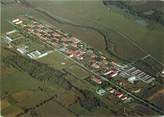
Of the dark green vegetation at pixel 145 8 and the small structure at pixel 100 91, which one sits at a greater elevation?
the dark green vegetation at pixel 145 8

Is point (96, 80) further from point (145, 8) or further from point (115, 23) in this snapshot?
point (145, 8)

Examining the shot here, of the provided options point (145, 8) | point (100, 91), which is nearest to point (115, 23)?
point (145, 8)

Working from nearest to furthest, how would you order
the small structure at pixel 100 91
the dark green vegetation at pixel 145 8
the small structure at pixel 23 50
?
the small structure at pixel 100 91, the small structure at pixel 23 50, the dark green vegetation at pixel 145 8

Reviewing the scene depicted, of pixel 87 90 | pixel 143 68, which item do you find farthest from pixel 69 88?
pixel 143 68

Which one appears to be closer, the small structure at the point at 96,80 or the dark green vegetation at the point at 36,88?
the dark green vegetation at the point at 36,88

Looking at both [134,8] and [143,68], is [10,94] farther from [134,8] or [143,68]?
[134,8]

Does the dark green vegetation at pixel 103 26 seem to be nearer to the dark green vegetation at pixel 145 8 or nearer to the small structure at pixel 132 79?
the dark green vegetation at pixel 145 8

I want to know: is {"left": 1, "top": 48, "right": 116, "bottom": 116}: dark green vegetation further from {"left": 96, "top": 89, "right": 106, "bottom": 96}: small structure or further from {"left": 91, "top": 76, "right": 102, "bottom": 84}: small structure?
{"left": 91, "top": 76, "right": 102, "bottom": 84}: small structure

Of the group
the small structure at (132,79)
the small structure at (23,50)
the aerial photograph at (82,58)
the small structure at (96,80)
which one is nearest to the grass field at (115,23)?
the aerial photograph at (82,58)


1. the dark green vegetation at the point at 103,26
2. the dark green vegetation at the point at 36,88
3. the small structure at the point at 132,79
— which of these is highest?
the dark green vegetation at the point at 103,26

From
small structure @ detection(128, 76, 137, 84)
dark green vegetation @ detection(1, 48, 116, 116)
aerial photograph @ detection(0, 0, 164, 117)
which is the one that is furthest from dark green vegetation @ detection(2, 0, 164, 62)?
dark green vegetation @ detection(1, 48, 116, 116)
